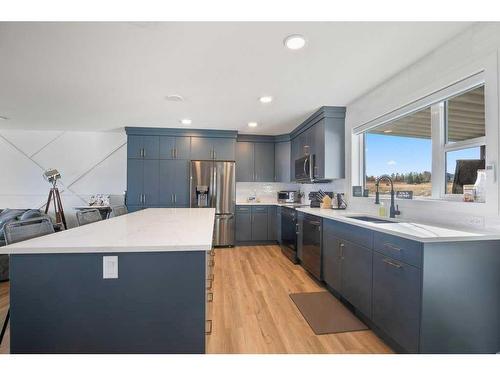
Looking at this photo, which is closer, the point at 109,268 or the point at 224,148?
the point at 109,268

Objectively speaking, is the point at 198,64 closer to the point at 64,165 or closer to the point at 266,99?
the point at 266,99

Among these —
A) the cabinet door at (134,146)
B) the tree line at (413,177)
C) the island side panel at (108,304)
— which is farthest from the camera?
the cabinet door at (134,146)

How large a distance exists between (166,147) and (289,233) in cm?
276

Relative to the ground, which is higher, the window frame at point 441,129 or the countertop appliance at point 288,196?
the window frame at point 441,129

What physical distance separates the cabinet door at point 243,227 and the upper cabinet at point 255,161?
82 centimetres

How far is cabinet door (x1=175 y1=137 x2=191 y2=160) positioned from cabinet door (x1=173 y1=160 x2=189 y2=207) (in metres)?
0.10

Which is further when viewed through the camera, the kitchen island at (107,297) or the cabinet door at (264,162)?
the cabinet door at (264,162)

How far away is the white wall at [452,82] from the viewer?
1.52 m

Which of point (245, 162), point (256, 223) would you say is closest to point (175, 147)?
point (245, 162)

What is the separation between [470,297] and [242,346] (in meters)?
1.49

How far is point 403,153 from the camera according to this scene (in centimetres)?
251

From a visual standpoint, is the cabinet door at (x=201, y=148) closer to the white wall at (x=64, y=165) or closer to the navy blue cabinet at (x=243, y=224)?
the navy blue cabinet at (x=243, y=224)

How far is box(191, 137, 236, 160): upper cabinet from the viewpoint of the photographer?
450 centimetres

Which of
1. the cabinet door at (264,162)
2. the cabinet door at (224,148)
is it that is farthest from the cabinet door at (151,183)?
the cabinet door at (264,162)
